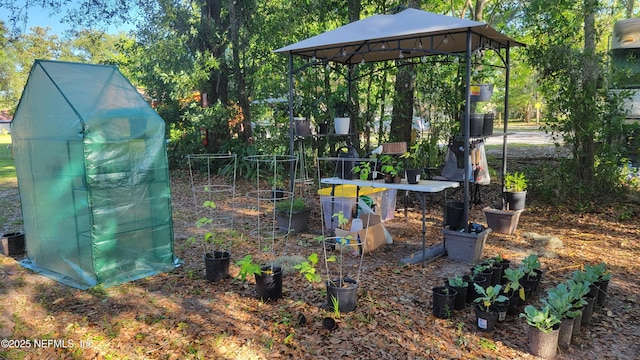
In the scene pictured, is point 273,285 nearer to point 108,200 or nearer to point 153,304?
point 153,304

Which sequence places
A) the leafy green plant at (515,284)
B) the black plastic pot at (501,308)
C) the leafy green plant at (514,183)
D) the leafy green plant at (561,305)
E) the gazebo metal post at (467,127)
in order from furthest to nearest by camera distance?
the leafy green plant at (514,183)
the gazebo metal post at (467,127)
the leafy green plant at (515,284)
the black plastic pot at (501,308)
the leafy green plant at (561,305)

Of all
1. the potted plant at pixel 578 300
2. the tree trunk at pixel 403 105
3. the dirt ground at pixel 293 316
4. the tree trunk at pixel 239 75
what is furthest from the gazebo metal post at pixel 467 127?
the tree trunk at pixel 239 75


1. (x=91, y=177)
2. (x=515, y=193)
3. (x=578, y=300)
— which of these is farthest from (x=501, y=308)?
(x=91, y=177)

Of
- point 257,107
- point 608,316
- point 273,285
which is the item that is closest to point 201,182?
point 257,107

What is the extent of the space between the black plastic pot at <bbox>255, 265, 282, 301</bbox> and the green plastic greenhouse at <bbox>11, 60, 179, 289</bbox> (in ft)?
4.60

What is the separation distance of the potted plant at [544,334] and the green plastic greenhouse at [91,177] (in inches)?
140

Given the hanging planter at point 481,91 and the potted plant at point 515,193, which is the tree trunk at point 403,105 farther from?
the potted plant at point 515,193

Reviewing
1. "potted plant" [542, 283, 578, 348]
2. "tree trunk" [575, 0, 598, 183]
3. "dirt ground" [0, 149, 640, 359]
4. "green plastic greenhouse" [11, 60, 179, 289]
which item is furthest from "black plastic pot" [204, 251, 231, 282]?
"tree trunk" [575, 0, 598, 183]

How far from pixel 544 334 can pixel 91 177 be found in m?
3.86

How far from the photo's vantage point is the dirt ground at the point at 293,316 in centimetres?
294

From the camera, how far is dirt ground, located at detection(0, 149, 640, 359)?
294 cm

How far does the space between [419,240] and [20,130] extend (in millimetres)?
4881

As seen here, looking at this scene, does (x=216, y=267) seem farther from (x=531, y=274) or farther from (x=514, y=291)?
(x=531, y=274)

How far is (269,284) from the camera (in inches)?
144
